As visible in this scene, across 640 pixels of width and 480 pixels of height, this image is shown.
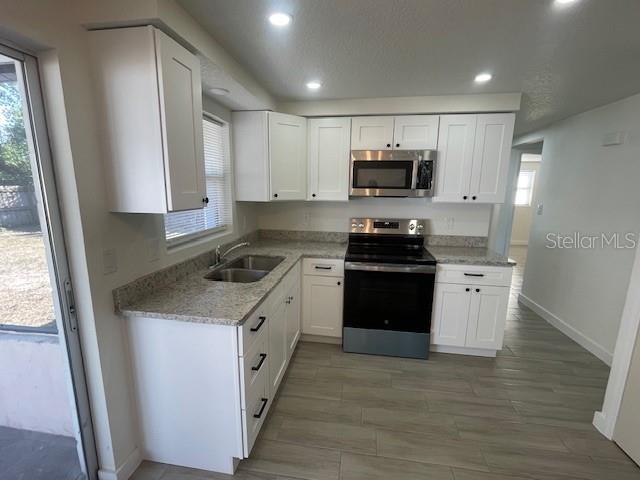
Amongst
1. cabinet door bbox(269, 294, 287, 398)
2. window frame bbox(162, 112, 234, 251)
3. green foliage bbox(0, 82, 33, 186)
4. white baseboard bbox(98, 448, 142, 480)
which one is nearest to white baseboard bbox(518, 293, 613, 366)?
cabinet door bbox(269, 294, 287, 398)

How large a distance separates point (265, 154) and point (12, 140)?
Answer: 1691mm

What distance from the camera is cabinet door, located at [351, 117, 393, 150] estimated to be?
9.09 feet

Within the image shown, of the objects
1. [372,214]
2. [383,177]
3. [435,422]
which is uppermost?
[383,177]

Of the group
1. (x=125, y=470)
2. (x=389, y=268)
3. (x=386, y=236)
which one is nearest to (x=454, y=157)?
(x=386, y=236)

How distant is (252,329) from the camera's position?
1.50 meters

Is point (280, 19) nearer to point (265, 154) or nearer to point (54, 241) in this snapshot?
point (265, 154)

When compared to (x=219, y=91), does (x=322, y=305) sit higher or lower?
lower

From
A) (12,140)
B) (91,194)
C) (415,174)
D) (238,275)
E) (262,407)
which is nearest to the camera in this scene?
(12,140)

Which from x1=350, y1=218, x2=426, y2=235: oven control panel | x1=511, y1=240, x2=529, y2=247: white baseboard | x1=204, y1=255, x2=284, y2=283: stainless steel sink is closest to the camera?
x1=204, y1=255, x2=284, y2=283: stainless steel sink

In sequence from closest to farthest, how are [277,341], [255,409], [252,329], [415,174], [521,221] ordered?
[252,329]
[255,409]
[277,341]
[415,174]
[521,221]

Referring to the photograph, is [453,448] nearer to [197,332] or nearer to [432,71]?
[197,332]

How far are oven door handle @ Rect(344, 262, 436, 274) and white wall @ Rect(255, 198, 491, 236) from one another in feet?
2.52

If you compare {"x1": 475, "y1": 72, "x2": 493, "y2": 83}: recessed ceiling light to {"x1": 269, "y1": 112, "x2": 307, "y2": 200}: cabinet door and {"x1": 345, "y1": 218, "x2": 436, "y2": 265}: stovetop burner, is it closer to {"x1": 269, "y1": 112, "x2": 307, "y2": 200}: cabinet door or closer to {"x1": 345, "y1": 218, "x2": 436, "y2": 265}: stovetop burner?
{"x1": 345, "y1": 218, "x2": 436, "y2": 265}: stovetop burner

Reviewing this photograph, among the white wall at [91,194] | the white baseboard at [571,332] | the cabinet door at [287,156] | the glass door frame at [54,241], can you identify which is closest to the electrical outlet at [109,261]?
the white wall at [91,194]
